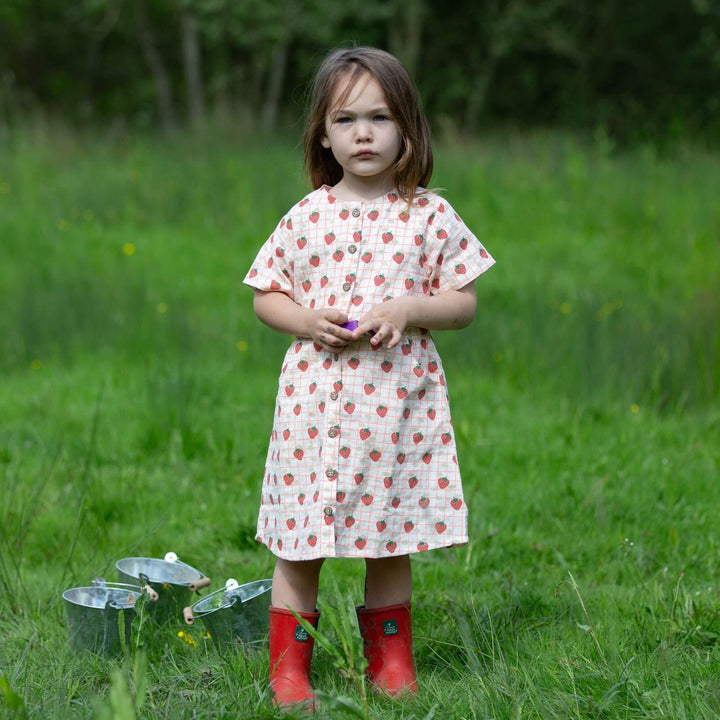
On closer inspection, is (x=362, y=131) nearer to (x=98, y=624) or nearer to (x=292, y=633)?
(x=292, y=633)

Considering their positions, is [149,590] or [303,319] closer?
[303,319]

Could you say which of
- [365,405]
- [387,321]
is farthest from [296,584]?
[387,321]

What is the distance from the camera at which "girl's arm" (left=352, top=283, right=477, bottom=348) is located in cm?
238

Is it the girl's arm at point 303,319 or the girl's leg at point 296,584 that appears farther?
the girl's leg at point 296,584

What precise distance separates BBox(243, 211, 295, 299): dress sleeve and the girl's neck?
0.16 metres

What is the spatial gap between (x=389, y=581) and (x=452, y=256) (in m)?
0.82

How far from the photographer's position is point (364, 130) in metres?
2.50

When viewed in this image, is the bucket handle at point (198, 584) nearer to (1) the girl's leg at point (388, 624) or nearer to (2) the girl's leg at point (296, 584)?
(2) the girl's leg at point (296, 584)

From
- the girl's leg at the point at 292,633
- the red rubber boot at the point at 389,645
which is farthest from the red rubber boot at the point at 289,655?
the red rubber boot at the point at 389,645

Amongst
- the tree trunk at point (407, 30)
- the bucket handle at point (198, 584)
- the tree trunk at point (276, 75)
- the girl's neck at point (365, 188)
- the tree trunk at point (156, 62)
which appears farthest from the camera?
the tree trunk at point (156, 62)

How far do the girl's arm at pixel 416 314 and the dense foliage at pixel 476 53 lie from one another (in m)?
15.0

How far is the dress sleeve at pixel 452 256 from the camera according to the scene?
2568mm

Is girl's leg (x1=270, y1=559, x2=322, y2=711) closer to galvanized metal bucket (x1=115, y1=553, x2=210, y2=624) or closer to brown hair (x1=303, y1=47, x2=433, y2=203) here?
galvanized metal bucket (x1=115, y1=553, x2=210, y2=624)

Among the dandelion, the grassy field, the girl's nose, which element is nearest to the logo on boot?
the grassy field
